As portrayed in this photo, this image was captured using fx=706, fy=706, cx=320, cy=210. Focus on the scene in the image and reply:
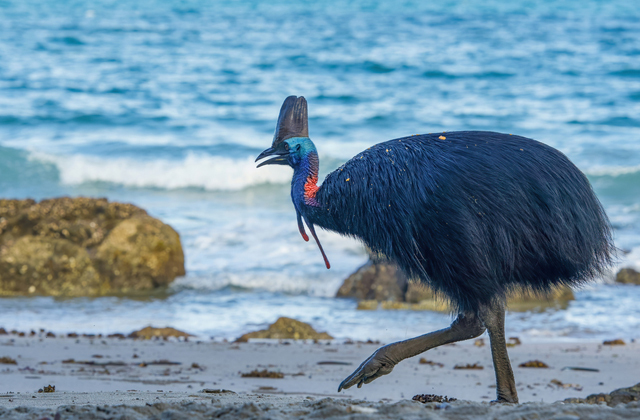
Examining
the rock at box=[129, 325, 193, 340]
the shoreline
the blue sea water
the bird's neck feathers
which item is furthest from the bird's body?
the rock at box=[129, 325, 193, 340]

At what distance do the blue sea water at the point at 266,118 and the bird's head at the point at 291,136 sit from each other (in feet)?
10.8

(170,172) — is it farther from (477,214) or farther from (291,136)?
(477,214)

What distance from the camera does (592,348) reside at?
22.4 feet

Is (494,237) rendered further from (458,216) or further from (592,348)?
(592,348)

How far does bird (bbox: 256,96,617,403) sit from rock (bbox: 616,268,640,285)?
21.0ft

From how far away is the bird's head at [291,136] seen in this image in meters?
4.85

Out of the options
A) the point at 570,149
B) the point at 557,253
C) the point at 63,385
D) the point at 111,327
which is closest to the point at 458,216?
the point at 557,253

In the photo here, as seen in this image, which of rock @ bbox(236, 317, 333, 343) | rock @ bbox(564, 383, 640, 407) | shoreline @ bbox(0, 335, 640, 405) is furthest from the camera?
rock @ bbox(236, 317, 333, 343)

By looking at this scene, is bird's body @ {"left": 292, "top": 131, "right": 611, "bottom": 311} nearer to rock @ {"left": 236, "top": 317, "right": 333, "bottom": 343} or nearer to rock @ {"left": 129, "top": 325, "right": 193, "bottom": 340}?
rock @ {"left": 236, "top": 317, "right": 333, "bottom": 343}

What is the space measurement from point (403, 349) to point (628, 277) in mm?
7170

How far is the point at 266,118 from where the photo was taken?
2258 cm

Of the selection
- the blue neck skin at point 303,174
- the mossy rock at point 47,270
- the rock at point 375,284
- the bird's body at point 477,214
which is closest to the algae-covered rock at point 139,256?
the mossy rock at point 47,270

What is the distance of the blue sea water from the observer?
908cm

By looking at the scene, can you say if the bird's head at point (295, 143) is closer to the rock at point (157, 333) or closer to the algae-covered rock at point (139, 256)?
the rock at point (157, 333)
